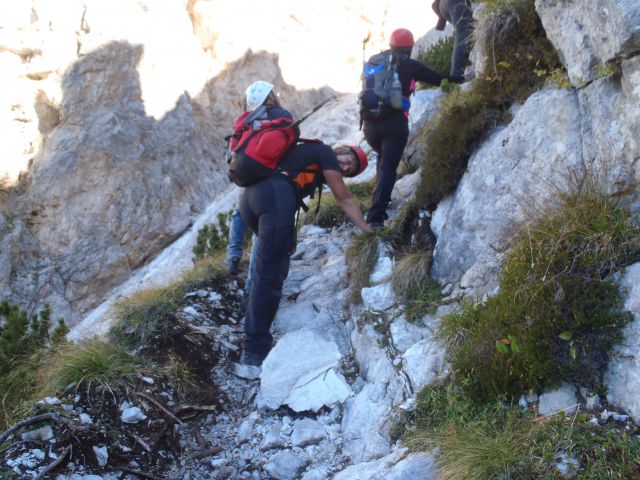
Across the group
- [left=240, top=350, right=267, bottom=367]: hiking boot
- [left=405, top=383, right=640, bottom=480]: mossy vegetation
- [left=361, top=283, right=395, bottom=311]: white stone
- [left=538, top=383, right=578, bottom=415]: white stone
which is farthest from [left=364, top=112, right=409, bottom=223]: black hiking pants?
[left=538, top=383, right=578, bottom=415]: white stone

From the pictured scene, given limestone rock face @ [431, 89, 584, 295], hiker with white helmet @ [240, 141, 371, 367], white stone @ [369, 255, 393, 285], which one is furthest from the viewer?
white stone @ [369, 255, 393, 285]

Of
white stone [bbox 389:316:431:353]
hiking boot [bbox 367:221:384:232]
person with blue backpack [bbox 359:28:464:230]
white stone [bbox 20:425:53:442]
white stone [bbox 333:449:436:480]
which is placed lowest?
white stone [bbox 333:449:436:480]

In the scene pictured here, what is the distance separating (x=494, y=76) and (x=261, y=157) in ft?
8.80

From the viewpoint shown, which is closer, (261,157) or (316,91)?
(261,157)

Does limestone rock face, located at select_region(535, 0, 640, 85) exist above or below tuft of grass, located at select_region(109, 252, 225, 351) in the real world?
above

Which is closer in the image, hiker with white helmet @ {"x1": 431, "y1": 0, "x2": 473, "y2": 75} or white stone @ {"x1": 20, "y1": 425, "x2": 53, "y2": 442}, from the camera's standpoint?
white stone @ {"x1": 20, "y1": 425, "x2": 53, "y2": 442}

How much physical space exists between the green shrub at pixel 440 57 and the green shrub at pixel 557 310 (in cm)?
714

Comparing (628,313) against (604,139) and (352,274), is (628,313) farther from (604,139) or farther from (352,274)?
(352,274)

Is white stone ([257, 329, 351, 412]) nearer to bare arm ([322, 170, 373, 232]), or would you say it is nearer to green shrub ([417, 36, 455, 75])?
bare arm ([322, 170, 373, 232])

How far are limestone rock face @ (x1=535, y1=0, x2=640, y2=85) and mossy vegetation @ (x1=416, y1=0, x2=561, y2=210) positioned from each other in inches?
13.2

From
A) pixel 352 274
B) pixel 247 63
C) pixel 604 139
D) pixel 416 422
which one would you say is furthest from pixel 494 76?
pixel 247 63

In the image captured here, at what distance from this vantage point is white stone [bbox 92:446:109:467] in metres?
4.16

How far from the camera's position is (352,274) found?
627cm

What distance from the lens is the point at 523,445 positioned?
3.36 metres
